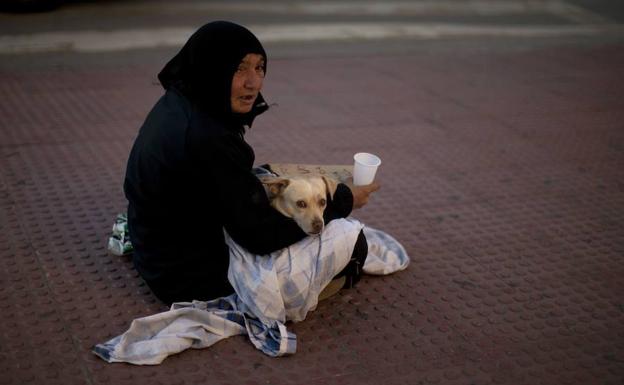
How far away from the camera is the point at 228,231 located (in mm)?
2891

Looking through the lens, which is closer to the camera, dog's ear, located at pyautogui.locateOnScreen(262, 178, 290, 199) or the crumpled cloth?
the crumpled cloth

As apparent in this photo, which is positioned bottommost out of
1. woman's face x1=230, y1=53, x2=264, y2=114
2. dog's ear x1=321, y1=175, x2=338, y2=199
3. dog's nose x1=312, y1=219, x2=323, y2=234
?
dog's nose x1=312, y1=219, x2=323, y2=234

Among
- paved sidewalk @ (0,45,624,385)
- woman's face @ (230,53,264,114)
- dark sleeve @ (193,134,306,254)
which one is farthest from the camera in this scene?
paved sidewalk @ (0,45,624,385)

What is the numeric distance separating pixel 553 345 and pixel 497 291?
0.48 m

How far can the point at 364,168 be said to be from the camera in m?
3.10

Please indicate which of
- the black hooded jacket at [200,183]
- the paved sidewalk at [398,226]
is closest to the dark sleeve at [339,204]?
the black hooded jacket at [200,183]

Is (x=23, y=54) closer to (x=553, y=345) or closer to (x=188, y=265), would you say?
(x=188, y=265)

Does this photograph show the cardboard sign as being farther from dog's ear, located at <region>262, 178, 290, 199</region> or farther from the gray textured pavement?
the gray textured pavement

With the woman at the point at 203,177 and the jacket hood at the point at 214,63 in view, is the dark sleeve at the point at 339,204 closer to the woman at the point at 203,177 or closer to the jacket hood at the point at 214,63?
the woman at the point at 203,177

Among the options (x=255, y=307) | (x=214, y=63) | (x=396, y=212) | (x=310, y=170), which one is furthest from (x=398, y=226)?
(x=214, y=63)

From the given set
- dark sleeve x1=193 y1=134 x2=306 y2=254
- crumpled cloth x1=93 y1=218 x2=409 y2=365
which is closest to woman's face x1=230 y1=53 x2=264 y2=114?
dark sleeve x1=193 y1=134 x2=306 y2=254

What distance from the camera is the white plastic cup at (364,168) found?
10.1ft

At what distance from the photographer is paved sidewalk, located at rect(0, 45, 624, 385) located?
9.55 ft

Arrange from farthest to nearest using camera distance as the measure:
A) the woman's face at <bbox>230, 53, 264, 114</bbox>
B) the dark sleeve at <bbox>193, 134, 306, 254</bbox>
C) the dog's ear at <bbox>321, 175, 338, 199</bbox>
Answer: the dog's ear at <bbox>321, 175, 338, 199</bbox> < the woman's face at <bbox>230, 53, 264, 114</bbox> < the dark sleeve at <bbox>193, 134, 306, 254</bbox>
